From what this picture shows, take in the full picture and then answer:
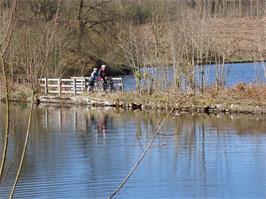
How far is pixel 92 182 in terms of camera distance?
13297mm

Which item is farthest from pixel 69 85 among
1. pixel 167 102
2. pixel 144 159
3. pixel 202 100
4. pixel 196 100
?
pixel 144 159

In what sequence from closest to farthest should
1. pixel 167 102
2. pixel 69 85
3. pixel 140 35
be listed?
pixel 167 102 → pixel 69 85 → pixel 140 35

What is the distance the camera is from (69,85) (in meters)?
34.5

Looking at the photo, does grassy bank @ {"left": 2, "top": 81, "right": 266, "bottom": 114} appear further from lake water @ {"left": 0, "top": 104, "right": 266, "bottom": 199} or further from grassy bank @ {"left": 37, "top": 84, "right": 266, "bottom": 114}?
lake water @ {"left": 0, "top": 104, "right": 266, "bottom": 199}

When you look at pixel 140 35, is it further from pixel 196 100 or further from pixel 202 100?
pixel 202 100

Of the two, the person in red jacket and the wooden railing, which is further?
the wooden railing

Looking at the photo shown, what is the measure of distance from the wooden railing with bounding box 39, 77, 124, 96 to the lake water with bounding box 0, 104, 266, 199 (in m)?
8.24

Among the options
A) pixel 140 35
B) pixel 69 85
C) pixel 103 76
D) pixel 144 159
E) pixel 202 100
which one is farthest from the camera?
pixel 140 35

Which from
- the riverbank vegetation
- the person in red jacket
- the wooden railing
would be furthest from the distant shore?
the wooden railing

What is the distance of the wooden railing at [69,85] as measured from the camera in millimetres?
33619

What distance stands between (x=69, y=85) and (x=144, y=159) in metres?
19.2

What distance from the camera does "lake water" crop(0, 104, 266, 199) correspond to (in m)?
12.4

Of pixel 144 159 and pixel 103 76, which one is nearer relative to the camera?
pixel 144 159

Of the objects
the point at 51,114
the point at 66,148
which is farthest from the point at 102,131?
the point at 51,114
